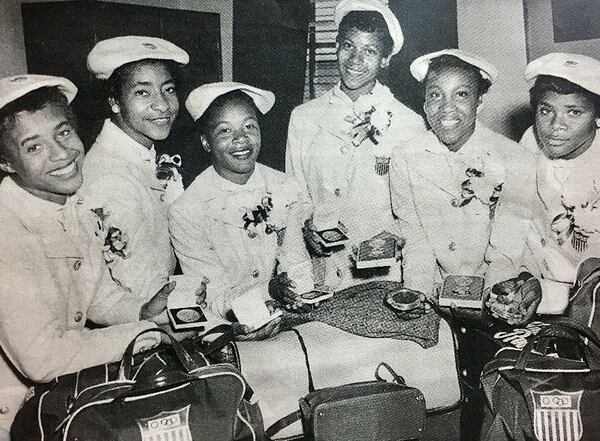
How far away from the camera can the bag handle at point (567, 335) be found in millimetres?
1705

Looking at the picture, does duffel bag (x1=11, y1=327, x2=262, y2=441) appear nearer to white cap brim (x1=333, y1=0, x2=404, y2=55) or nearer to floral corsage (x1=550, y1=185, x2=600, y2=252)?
white cap brim (x1=333, y1=0, x2=404, y2=55)

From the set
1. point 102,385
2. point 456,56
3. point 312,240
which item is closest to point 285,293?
point 312,240

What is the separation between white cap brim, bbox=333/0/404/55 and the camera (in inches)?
76.5

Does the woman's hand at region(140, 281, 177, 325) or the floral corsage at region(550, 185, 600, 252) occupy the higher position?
the floral corsage at region(550, 185, 600, 252)

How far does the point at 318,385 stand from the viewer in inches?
72.7

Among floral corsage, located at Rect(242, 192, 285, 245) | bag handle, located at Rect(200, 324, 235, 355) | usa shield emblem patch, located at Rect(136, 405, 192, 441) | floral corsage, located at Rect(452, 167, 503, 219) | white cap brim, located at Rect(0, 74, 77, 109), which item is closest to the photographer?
usa shield emblem patch, located at Rect(136, 405, 192, 441)

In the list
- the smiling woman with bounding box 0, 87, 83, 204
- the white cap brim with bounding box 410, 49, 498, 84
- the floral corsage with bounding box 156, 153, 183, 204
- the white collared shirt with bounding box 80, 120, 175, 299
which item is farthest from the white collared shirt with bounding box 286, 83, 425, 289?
the smiling woman with bounding box 0, 87, 83, 204

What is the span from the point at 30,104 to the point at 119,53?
0.32m

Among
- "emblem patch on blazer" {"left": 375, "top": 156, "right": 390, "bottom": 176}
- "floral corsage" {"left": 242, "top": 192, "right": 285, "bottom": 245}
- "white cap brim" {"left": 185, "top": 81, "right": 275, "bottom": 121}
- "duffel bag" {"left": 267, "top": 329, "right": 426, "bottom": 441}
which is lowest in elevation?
"duffel bag" {"left": 267, "top": 329, "right": 426, "bottom": 441}

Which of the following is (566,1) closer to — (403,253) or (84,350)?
(403,253)

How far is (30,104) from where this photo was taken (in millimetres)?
1678

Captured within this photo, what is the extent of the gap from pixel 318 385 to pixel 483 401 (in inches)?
21.2

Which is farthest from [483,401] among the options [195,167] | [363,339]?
[195,167]

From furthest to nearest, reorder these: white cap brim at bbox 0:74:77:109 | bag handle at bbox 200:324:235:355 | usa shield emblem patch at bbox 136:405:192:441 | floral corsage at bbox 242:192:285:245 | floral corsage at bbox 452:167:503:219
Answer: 1. floral corsage at bbox 452:167:503:219
2. floral corsage at bbox 242:192:285:245
3. bag handle at bbox 200:324:235:355
4. white cap brim at bbox 0:74:77:109
5. usa shield emblem patch at bbox 136:405:192:441
